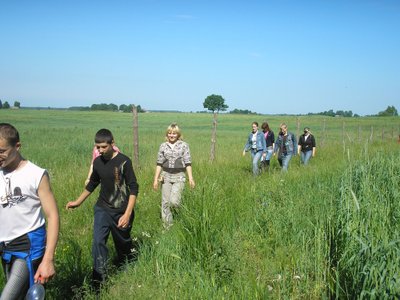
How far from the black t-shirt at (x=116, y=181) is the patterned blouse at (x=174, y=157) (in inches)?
81.6

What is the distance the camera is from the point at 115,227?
4469 mm

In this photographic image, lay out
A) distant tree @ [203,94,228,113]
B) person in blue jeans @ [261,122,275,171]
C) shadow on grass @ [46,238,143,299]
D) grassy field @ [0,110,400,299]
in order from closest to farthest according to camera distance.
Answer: grassy field @ [0,110,400,299] < shadow on grass @ [46,238,143,299] < person in blue jeans @ [261,122,275,171] < distant tree @ [203,94,228,113]

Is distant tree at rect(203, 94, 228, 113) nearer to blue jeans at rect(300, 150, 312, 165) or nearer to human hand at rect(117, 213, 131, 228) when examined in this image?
blue jeans at rect(300, 150, 312, 165)

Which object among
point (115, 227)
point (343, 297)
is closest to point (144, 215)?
point (115, 227)

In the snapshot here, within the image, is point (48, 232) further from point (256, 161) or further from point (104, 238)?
point (256, 161)

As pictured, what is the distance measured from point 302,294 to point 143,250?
6.62ft

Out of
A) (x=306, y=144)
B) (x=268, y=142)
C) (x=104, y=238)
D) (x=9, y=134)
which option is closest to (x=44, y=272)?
(x=9, y=134)

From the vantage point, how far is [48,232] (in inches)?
115

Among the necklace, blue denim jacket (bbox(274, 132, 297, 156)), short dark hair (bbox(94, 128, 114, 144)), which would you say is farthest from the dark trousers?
blue denim jacket (bbox(274, 132, 297, 156))

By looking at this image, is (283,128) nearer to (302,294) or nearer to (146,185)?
(146,185)

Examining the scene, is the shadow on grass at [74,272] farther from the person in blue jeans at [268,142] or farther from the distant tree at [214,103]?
the distant tree at [214,103]

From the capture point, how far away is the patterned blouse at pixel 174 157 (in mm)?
6531

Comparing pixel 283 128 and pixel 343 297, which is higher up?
pixel 283 128

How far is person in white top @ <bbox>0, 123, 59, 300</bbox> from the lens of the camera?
2855 mm
